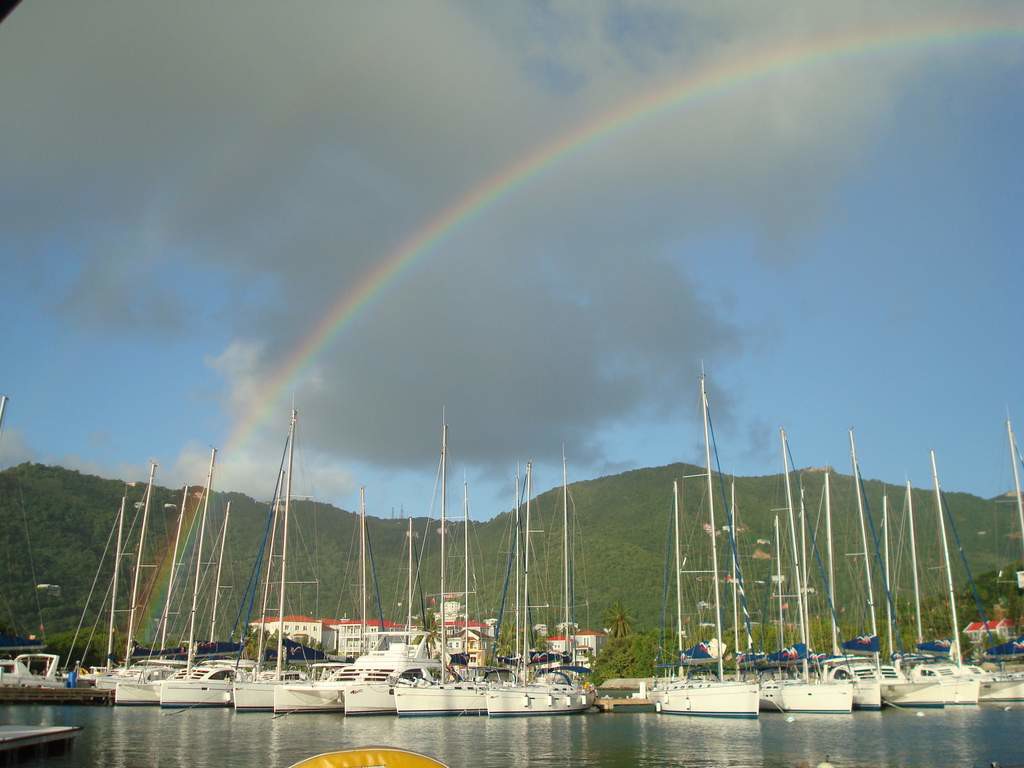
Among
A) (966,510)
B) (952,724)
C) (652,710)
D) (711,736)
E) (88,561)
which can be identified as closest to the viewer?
(711,736)

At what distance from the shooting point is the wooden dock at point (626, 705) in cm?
5925

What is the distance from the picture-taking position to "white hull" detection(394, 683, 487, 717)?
50.3m

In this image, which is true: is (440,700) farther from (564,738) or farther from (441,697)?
(564,738)

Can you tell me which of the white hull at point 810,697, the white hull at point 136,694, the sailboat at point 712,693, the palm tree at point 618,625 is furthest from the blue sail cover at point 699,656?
the palm tree at point 618,625

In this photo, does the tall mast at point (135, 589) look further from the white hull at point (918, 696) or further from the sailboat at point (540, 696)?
the white hull at point (918, 696)

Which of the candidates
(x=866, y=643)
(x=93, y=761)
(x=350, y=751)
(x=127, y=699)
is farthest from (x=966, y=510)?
(x=350, y=751)

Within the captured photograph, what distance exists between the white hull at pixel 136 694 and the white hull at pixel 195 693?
343cm

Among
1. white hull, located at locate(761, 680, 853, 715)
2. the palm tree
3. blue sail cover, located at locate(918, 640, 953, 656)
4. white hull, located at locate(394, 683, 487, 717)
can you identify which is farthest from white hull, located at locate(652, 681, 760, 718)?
the palm tree

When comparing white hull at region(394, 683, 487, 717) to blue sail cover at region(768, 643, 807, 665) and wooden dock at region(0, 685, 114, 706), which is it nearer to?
blue sail cover at region(768, 643, 807, 665)

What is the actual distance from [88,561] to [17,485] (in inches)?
A: 1084

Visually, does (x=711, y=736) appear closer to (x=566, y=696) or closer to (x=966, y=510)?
(x=566, y=696)

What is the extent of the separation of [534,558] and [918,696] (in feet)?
111

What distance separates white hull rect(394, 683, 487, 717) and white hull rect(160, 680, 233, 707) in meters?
14.6

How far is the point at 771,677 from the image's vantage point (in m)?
58.9
